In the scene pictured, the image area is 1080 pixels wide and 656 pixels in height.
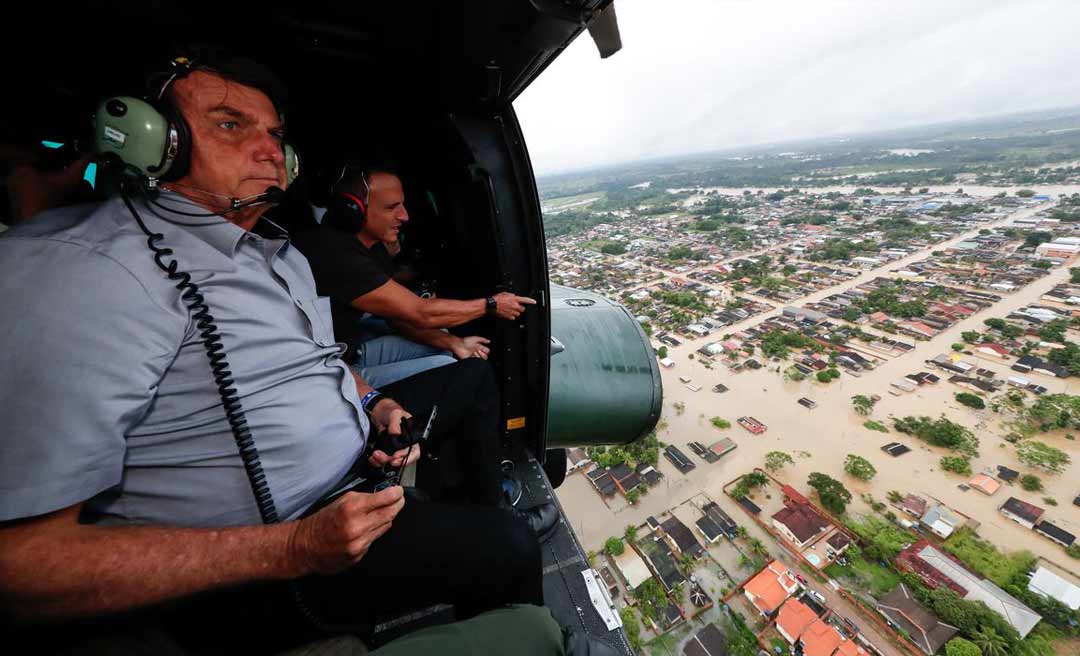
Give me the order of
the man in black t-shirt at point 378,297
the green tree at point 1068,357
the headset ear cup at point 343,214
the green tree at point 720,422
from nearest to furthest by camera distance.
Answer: the man in black t-shirt at point 378,297, the headset ear cup at point 343,214, the green tree at point 720,422, the green tree at point 1068,357

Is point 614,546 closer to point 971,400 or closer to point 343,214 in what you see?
point 343,214

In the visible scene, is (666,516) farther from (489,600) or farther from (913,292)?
(913,292)

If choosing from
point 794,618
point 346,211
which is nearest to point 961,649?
point 794,618

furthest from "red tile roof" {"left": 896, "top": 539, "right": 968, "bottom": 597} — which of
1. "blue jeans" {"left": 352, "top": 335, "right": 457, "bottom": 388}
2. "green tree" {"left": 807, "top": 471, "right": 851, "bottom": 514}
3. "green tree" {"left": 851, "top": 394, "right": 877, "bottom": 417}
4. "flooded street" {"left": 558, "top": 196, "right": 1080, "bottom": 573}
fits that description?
"blue jeans" {"left": 352, "top": 335, "right": 457, "bottom": 388}

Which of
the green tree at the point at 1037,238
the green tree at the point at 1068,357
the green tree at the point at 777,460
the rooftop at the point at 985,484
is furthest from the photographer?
the green tree at the point at 1037,238

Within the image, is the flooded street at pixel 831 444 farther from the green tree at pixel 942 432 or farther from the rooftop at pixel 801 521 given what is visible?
the rooftop at pixel 801 521

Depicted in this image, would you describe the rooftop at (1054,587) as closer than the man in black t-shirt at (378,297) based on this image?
No

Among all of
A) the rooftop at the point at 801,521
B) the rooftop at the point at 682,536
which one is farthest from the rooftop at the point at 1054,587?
the rooftop at the point at 682,536
